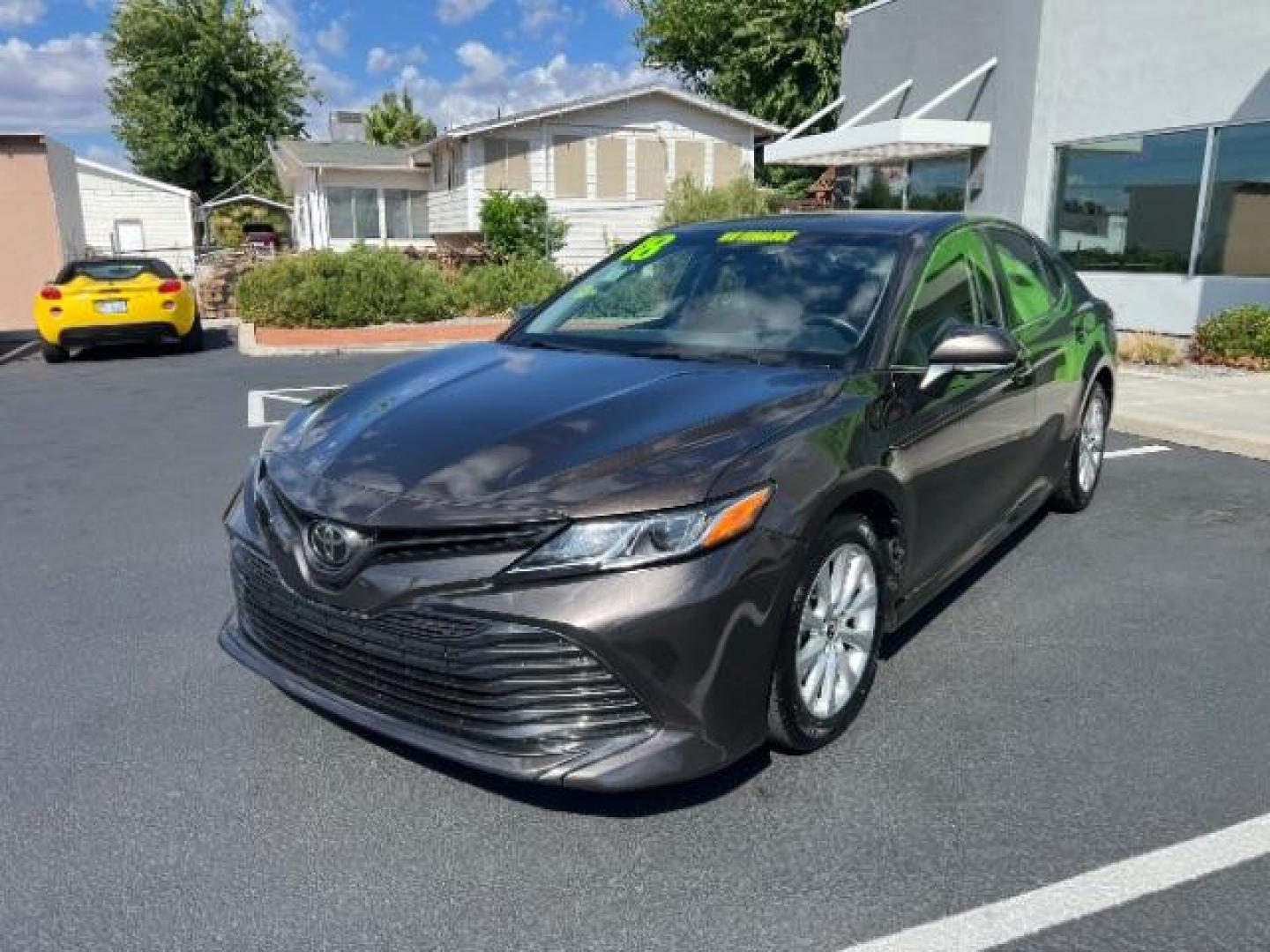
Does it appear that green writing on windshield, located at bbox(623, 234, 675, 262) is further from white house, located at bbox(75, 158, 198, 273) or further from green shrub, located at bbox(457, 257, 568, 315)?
white house, located at bbox(75, 158, 198, 273)

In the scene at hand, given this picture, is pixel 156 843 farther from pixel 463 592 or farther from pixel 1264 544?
pixel 1264 544

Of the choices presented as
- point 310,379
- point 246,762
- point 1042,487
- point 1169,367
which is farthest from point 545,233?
point 246,762

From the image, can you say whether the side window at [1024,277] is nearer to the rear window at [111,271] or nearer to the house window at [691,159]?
the rear window at [111,271]

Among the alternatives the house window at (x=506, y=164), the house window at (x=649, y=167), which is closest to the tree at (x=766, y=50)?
the house window at (x=649, y=167)

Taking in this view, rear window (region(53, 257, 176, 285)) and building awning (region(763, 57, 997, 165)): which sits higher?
building awning (region(763, 57, 997, 165))

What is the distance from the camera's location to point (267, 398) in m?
9.91

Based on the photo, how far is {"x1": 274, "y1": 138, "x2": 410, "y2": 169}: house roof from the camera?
29.5m

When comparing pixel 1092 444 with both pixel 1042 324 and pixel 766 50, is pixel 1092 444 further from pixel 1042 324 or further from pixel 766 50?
pixel 766 50

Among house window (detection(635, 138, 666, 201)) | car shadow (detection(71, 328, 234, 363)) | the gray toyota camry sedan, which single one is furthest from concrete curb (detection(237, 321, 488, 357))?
house window (detection(635, 138, 666, 201))

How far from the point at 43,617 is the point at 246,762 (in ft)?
5.78

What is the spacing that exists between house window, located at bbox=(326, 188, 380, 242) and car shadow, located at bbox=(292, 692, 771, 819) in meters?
29.8

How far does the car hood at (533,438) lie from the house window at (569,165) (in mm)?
23520

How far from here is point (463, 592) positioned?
2443 millimetres

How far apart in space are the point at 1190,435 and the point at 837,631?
595 centimetres
